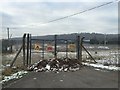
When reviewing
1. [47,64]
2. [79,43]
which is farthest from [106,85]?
[79,43]

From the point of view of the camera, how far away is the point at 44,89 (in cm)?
1054

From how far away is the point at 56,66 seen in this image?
718 inches

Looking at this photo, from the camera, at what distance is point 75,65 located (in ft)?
62.5

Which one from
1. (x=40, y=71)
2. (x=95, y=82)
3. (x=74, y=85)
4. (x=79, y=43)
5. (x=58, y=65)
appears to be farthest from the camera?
(x=79, y=43)

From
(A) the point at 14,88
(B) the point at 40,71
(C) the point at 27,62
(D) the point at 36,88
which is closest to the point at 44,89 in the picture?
(D) the point at 36,88

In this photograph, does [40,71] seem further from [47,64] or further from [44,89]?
[44,89]

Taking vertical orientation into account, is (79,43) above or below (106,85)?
above

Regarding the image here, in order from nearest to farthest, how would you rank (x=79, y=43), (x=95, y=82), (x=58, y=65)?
(x=95, y=82), (x=58, y=65), (x=79, y=43)

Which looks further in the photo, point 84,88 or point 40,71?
point 40,71

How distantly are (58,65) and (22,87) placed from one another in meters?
7.41

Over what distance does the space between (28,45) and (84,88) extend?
1023 centimetres

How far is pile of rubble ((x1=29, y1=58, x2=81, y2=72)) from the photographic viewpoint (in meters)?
17.6

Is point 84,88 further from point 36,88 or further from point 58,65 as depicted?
point 58,65

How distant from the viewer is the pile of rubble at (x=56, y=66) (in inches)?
692
